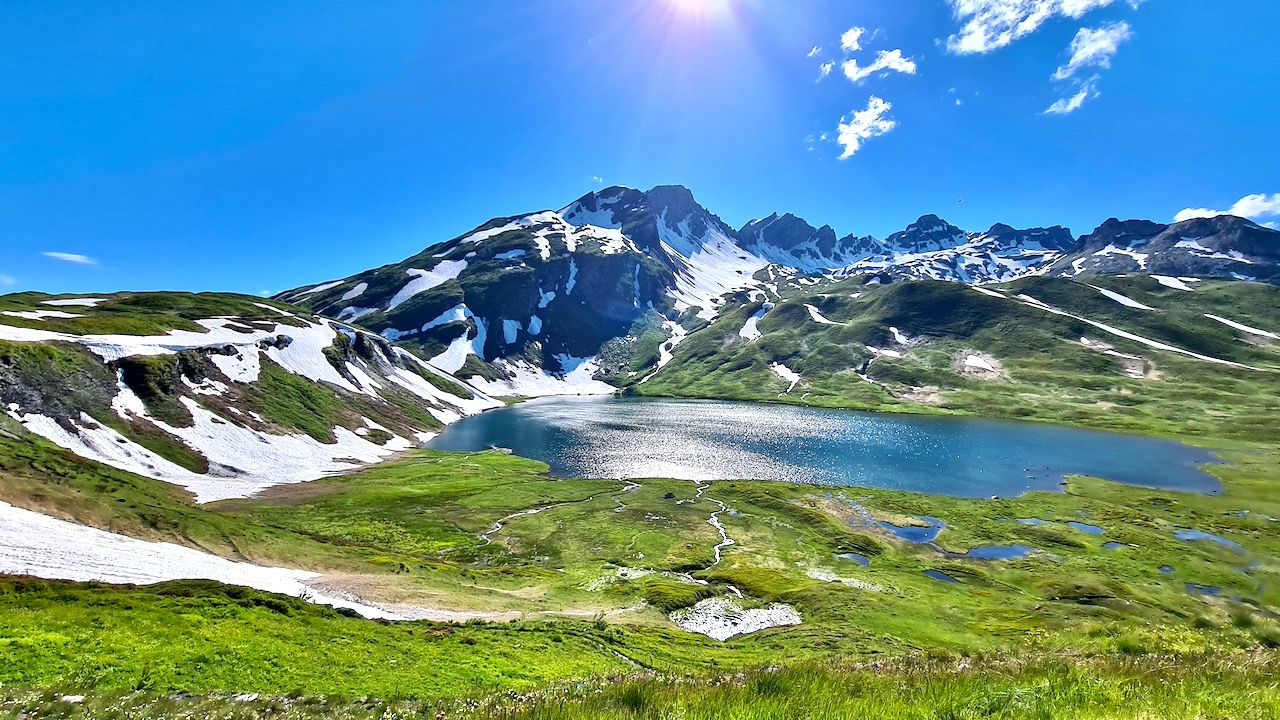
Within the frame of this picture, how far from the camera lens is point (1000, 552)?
5916 cm

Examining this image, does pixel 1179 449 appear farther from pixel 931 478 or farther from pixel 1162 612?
pixel 1162 612

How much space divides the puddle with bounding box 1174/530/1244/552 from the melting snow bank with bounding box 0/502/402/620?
90.9 meters

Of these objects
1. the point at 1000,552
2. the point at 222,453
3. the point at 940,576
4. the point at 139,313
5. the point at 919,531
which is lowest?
the point at 1000,552

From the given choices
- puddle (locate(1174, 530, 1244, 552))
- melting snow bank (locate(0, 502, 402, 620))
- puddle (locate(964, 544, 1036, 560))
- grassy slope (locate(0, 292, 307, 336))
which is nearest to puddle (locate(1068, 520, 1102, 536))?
puddle (locate(1174, 530, 1244, 552))


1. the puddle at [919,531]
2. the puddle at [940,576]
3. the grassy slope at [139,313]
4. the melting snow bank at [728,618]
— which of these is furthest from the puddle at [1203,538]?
the grassy slope at [139,313]

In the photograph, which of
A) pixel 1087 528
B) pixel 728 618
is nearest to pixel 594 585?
pixel 728 618

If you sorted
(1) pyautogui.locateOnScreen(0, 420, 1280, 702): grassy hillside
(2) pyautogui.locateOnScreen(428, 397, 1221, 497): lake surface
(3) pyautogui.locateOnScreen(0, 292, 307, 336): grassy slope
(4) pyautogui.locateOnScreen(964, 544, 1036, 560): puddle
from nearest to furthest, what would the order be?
(1) pyautogui.locateOnScreen(0, 420, 1280, 702): grassy hillside → (4) pyautogui.locateOnScreen(964, 544, 1036, 560): puddle → (3) pyautogui.locateOnScreen(0, 292, 307, 336): grassy slope → (2) pyautogui.locateOnScreen(428, 397, 1221, 497): lake surface

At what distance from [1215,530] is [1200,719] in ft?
309

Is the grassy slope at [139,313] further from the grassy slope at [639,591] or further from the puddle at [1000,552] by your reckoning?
the puddle at [1000,552]

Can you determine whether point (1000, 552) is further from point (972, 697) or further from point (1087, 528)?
point (972, 697)

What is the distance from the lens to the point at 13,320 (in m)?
81.7

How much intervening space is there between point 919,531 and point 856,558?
52.9ft

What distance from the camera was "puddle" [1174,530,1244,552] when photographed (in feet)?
197

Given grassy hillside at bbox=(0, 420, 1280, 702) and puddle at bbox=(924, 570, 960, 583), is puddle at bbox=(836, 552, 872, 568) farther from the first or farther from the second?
puddle at bbox=(924, 570, 960, 583)
